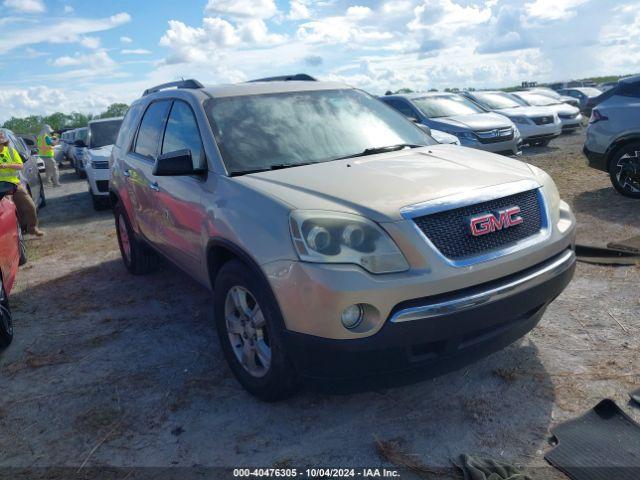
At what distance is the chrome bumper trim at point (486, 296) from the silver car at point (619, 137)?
562 cm

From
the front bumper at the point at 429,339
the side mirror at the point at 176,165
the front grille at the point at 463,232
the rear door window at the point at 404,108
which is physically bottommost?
the front bumper at the point at 429,339

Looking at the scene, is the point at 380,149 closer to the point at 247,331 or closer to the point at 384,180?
the point at 384,180

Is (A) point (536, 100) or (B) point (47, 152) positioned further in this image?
(A) point (536, 100)

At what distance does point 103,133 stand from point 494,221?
11.3 m

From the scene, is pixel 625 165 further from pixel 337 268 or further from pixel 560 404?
pixel 337 268

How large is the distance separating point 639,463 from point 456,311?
41.2 inches

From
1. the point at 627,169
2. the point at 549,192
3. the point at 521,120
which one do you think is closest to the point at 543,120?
the point at 521,120

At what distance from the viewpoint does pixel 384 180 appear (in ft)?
10.1

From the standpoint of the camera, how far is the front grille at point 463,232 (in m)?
2.71

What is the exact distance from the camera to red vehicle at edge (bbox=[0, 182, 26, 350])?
4.46 metres

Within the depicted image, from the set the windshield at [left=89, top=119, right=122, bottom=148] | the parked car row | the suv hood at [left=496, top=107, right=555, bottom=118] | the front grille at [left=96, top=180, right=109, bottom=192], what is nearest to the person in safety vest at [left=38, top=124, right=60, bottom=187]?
the windshield at [left=89, top=119, right=122, bottom=148]

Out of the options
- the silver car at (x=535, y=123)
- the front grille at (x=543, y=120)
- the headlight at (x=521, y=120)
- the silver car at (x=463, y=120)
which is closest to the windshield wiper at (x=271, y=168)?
the silver car at (x=463, y=120)

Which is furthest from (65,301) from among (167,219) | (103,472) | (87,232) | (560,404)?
(560,404)

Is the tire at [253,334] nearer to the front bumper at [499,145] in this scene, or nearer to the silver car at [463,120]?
the silver car at [463,120]
